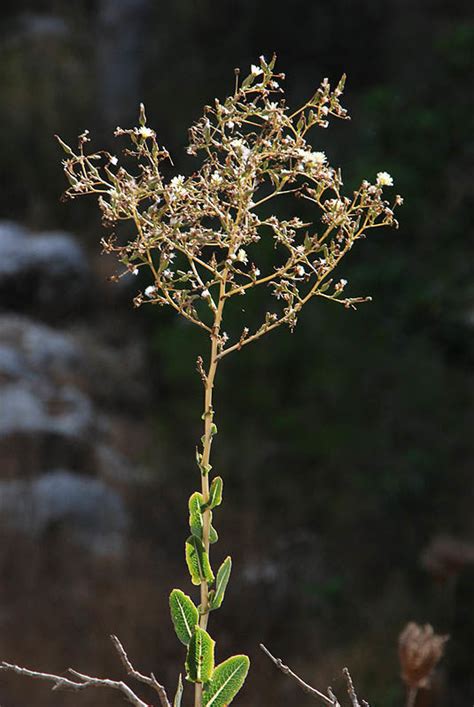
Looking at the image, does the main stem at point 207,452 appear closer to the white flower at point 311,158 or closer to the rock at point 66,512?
the white flower at point 311,158

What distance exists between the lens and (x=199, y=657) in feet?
2.64

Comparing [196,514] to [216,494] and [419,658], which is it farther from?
[419,658]

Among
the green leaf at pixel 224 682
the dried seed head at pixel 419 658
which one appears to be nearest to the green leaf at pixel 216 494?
the green leaf at pixel 224 682

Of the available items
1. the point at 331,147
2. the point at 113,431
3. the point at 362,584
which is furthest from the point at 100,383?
the point at 362,584

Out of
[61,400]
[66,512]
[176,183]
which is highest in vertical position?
[61,400]

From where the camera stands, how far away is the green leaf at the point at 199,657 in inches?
31.5

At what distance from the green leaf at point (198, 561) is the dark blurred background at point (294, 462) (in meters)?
1.39

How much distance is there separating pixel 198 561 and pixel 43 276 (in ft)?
15.1

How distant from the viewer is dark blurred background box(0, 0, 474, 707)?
2.70 metres

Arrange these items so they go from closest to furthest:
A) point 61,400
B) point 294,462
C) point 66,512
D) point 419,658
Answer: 1. point 419,658
2. point 294,462
3. point 66,512
4. point 61,400

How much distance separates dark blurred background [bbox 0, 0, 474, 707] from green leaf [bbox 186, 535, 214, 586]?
4.55ft

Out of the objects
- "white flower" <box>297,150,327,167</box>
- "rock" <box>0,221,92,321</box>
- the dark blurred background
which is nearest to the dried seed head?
"white flower" <box>297,150,327,167</box>

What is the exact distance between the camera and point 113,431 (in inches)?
181

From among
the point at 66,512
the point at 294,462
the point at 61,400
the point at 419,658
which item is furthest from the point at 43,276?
the point at 419,658
